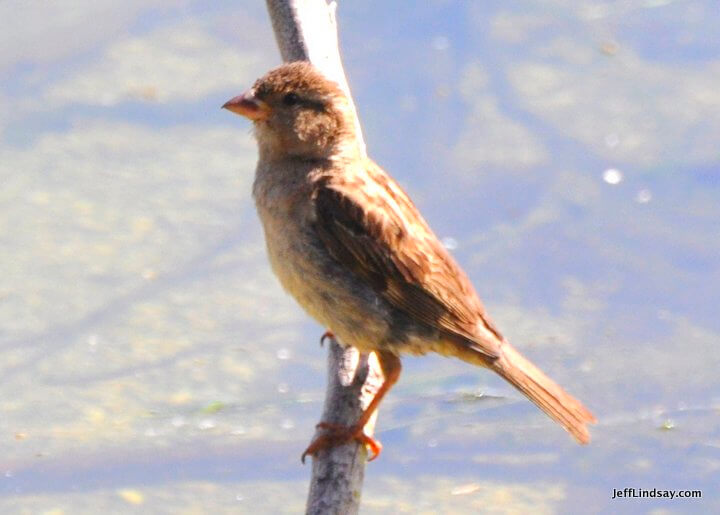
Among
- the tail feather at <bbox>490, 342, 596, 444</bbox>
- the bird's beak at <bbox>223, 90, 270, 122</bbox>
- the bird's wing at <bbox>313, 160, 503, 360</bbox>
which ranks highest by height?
the bird's beak at <bbox>223, 90, 270, 122</bbox>

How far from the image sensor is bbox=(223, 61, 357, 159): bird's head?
399 centimetres

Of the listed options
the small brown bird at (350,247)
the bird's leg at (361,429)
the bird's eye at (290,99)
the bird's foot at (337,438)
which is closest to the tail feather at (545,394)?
the small brown bird at (350,247)

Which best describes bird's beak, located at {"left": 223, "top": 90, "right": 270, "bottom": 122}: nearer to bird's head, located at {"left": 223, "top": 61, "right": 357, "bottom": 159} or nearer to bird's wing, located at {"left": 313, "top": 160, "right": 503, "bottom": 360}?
bird's head, located at {"left": 223, "top": 61, "right": 357, "bottom": 159}

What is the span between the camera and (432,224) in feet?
21.1

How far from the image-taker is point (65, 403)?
5.65 metres

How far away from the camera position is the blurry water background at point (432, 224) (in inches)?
209

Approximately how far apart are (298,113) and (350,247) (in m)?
0.43

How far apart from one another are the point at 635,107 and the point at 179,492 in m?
3.35

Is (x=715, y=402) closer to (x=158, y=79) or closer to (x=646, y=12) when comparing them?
(x=646, y=12)

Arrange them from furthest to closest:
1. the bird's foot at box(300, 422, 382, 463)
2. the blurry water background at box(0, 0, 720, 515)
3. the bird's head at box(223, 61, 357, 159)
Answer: the blurry water background at box(0, 0, 720, 515)
the bird's head at box(223, 61, 357, 159)
the bird's foot at box(300, 422, 382, 463)

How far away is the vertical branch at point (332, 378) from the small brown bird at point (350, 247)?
82mm

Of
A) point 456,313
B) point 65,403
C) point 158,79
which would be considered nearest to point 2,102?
point 158,79

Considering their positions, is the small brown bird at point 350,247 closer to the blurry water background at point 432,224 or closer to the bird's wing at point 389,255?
the bird's wing at point 389,255

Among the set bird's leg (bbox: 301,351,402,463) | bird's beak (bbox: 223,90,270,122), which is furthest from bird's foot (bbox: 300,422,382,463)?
bird's beak (bbox: 223,90,270,122)
